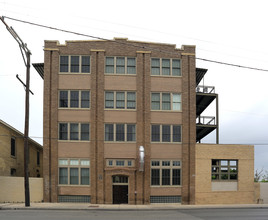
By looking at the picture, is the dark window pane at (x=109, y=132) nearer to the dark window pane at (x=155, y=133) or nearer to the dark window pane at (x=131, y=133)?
the dark window pane at (x=131, y=133)

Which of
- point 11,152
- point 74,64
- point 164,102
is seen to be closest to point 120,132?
point 164,102

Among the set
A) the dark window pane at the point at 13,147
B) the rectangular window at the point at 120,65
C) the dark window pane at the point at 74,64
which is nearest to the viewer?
the dark window pane at the point at 74,64

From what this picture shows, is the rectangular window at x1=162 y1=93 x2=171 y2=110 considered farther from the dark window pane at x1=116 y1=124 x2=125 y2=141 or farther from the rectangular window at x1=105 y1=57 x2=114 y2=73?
the rectangular window at x1=105 y1=57 x2=114 y2=73

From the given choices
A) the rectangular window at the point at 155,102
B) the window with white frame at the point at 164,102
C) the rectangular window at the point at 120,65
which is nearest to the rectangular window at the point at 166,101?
the window with white frame at the point at 164,102

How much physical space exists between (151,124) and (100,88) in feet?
17.4

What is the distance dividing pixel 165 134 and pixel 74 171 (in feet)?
27.1

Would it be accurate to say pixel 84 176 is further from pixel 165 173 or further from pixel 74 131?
pixel 165 173

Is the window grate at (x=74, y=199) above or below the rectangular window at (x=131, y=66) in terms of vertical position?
below

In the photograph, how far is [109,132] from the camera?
2595 centimetres

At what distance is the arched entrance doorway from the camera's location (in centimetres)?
2539

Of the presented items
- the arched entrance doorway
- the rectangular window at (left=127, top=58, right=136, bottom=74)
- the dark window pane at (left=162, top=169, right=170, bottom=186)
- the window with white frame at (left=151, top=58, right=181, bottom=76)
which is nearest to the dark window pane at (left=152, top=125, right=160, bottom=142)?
the dark window pane at (left=162, top=169, right=170, bottom=186)

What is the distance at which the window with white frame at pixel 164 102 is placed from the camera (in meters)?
26.6

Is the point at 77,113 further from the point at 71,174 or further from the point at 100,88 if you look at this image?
the point at 71,174

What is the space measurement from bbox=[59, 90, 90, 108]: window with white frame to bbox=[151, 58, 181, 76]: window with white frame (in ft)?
20.3
